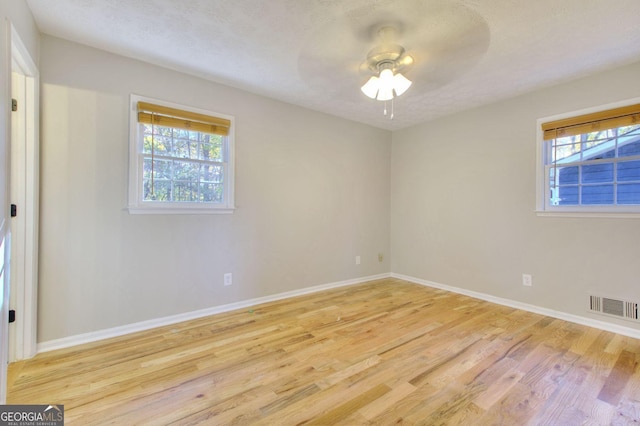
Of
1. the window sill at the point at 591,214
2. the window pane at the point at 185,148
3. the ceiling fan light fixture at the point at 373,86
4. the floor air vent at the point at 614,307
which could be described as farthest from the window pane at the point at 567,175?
the window pane at the point at 185,148

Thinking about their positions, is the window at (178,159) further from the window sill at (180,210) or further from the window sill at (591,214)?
the window sill at (591,214)

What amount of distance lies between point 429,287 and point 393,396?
263 cm

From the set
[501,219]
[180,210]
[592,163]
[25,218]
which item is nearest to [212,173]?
[180,210]

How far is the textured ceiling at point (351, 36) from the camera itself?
6.19ft

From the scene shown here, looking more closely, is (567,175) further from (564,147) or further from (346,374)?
(346,374)

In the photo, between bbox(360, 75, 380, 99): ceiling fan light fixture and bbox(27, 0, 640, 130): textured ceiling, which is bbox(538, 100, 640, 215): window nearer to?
bbox(27, 0, 640, 130): textured ceiling

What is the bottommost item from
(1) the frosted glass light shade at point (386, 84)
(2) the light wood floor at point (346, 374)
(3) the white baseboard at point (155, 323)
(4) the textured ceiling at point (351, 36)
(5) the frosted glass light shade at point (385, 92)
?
(2) the light wood floor at point (346, 374)

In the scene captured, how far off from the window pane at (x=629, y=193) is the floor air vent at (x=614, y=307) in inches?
36.4

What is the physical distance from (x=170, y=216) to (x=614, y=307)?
430cm

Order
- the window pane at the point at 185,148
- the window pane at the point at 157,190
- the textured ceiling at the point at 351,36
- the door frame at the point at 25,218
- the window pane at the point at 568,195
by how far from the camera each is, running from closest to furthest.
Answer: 1. the textured ceiling at the point at 351,36
2. the door frame at the point at 25,218
3. the window pane at the point at 157,190
4. the window pane at the point at 185,148
5. the window pane at the point at 568,195

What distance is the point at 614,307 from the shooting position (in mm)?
2660

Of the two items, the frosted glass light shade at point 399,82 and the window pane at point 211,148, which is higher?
the frosted glass light shade at point 399,82

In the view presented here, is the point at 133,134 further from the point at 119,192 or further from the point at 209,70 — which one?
the point at 209,70

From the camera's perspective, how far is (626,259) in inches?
103
